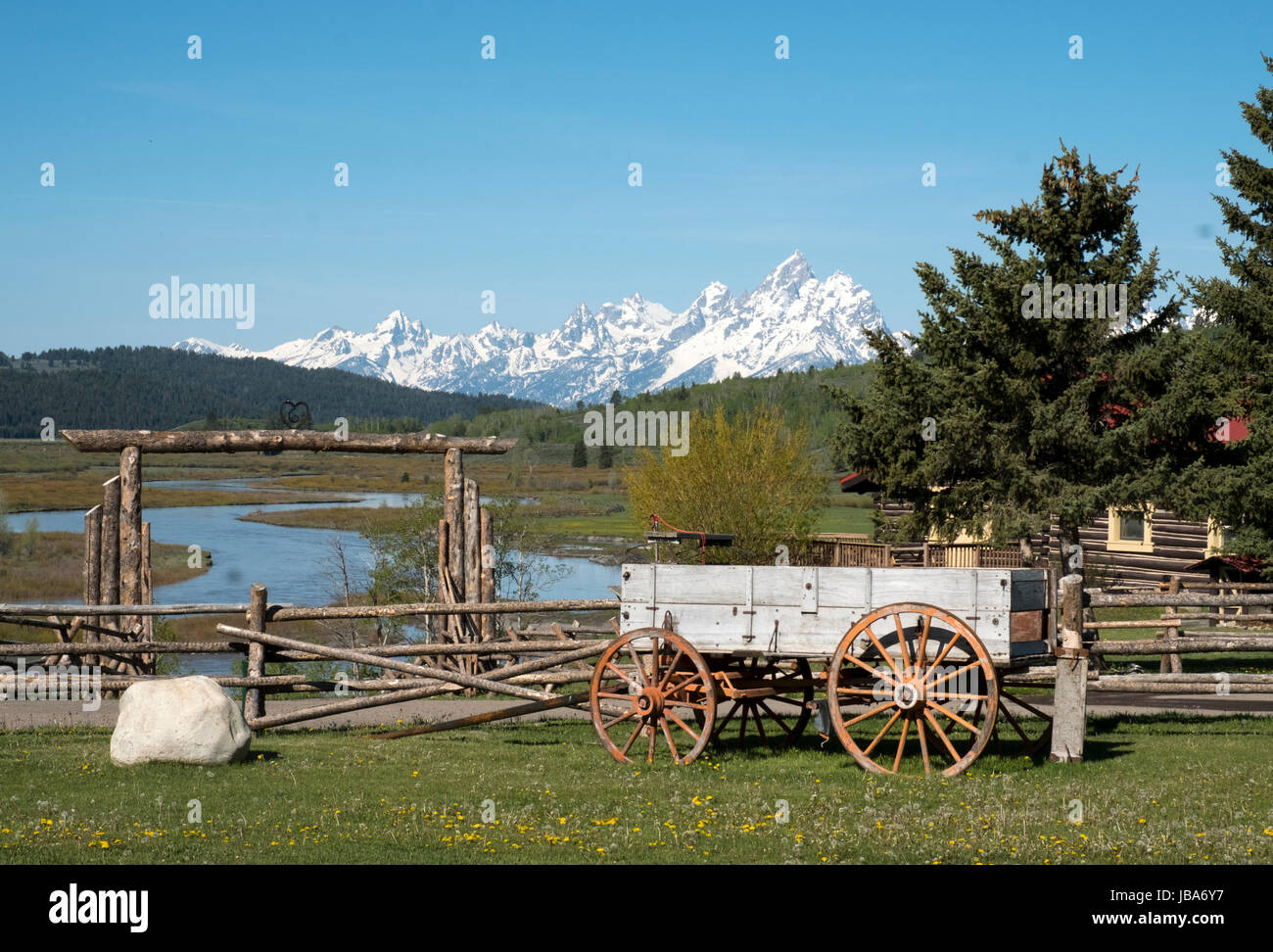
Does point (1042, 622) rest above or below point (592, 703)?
above

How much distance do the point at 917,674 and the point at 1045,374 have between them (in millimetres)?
12785

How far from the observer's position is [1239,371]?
69.8 feet

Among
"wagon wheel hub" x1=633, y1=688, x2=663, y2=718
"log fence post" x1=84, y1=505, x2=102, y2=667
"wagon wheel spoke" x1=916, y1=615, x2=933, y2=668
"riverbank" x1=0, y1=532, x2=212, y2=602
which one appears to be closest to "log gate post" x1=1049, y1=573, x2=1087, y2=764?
"wagon wheel spoke" x1=916, y1=615, x2=933, y2=668

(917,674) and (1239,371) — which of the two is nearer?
(917,674)

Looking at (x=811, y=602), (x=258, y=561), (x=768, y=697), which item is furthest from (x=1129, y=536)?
(x=258, y=561)

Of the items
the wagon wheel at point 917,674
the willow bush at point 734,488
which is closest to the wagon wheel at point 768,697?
the wagon wheel at point 917,674

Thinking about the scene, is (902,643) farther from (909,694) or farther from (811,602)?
(811,602)

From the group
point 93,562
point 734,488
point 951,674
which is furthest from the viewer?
point 734,488

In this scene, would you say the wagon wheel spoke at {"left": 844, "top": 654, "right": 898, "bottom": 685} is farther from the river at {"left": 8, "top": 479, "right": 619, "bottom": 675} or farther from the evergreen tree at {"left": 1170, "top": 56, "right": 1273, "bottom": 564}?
the river at {"left": 8, "top": 479, "right": 619, "bottom": 675}

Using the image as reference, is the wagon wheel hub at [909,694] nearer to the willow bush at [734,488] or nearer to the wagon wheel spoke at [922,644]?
the wagon wheel spoke at [922,644]
